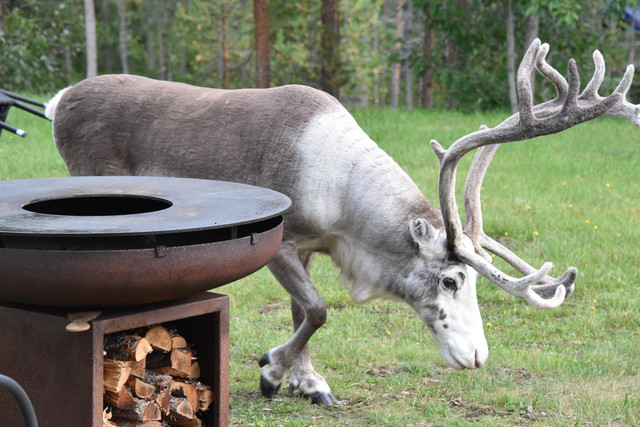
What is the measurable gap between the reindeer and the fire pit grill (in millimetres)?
1126

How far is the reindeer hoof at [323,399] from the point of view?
454 centimetres

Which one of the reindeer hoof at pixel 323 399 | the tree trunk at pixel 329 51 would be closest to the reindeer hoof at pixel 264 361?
the reindeer hoof at pixel 323 399

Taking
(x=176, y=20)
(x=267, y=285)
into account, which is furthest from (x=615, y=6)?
(x=176, y=20)

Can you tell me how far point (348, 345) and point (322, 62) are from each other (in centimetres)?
1237

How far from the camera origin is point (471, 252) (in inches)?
162

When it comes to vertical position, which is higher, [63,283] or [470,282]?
[63,283]

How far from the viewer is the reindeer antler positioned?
386 centimetres

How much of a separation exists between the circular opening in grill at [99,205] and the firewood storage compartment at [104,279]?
99 millimetres

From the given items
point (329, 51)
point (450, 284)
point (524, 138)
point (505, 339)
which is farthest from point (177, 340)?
point (329, 51)

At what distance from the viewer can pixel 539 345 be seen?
554 centimetres

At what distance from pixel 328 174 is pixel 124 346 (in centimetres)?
163

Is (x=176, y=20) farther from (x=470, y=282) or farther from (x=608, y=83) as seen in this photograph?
(x=470, y=282)

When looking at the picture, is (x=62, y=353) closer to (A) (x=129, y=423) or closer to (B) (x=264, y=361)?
(A) (x=129, y=423)

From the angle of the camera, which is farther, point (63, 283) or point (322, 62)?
point (322, 62)
